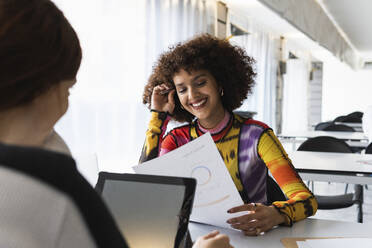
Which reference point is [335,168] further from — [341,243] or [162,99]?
[341,243]

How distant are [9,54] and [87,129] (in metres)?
3.02

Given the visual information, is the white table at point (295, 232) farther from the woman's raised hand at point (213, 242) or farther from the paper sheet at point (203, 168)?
the woman's raised hand at point (213, 242)

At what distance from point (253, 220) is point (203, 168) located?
0.67 feet

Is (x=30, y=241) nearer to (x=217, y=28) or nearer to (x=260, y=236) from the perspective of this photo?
(x=260, y=236)

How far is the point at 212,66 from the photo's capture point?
5.35 ft

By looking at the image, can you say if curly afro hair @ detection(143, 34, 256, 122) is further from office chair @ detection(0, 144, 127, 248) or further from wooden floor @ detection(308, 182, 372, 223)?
wooden floor @ detection(308, 182, 372, 223)

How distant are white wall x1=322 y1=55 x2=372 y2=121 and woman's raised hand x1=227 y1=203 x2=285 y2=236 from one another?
12.4 metres

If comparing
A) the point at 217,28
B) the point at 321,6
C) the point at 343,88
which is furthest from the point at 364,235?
the point at 343,88

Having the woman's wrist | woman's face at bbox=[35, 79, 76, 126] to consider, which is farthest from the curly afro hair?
woman's face at bbox=[35, 79, 76, 126]

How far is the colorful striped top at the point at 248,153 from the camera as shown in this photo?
1.34 meters

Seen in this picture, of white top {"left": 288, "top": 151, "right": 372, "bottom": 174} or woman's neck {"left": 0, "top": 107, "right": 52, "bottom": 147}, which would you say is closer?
woman's neck {"left": 0, "top": 107, "right": 52, "bottom": 147}

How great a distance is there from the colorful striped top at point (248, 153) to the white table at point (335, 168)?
861 millimetres

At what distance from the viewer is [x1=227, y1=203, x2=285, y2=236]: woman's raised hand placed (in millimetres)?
1038

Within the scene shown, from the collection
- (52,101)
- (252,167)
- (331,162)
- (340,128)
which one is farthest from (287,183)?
(340,128)
